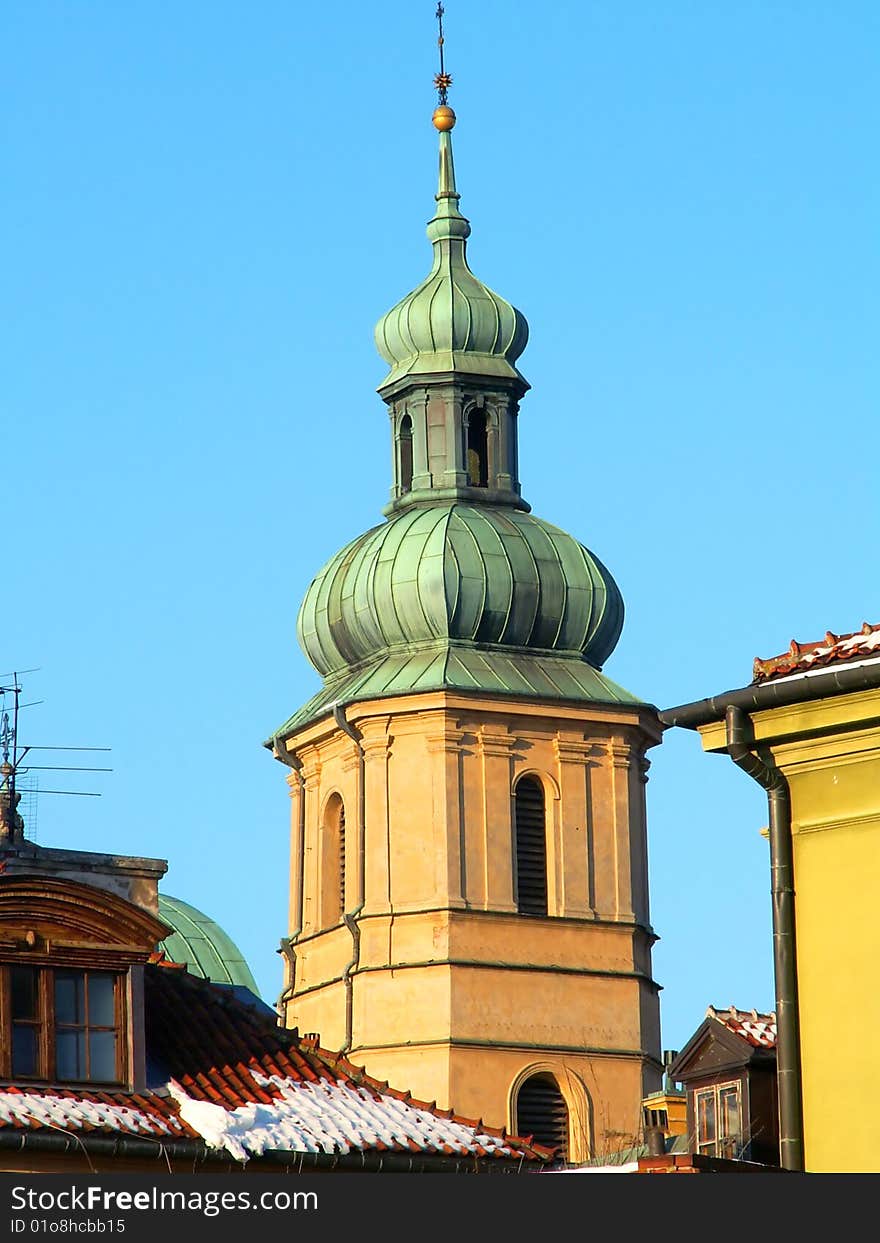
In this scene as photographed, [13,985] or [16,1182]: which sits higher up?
[13,985]

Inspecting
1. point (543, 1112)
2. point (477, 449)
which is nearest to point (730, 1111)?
point (543, 1112)

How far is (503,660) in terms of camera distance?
61.3m

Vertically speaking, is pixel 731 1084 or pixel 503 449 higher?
pixel 503 449

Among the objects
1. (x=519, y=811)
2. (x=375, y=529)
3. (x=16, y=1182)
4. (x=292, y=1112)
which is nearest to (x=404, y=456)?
(x=375, y=529)

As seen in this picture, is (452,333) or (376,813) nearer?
(376,813)

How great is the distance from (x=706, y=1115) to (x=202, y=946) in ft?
114

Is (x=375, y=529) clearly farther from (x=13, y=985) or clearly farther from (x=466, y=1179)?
(x=466, y=1179)

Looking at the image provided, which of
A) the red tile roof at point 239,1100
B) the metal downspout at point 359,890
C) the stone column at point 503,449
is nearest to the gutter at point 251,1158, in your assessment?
the red tile roof at point 239,1100

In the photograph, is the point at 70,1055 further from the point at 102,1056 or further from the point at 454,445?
the point at 454,445

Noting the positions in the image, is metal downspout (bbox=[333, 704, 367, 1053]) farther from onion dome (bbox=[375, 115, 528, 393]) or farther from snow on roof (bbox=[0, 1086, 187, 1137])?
snow on roof (bbox=[0, 1086, 187, 1137])

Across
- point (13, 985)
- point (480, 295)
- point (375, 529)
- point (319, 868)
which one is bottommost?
point (13, 985)

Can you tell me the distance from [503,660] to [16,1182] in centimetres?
4360

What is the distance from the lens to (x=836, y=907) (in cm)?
2419

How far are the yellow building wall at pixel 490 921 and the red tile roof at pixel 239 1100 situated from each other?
88.5ft
